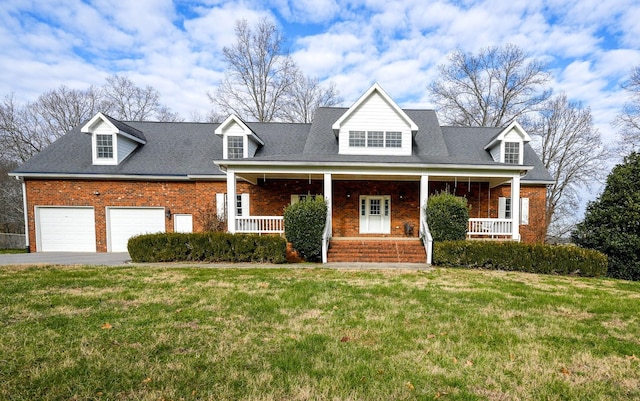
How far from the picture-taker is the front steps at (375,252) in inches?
444

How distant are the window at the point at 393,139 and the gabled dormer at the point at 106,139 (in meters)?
13.3

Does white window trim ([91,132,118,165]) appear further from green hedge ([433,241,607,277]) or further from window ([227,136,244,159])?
green hedge ([433,241,607,277])

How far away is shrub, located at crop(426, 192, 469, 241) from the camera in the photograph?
11.0 metres

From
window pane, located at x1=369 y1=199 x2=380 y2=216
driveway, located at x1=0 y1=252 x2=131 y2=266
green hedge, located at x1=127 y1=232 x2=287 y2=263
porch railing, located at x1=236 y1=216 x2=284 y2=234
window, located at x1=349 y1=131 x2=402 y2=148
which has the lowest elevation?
driveway, located at x1=0 y1=252 x2=131 y2=266

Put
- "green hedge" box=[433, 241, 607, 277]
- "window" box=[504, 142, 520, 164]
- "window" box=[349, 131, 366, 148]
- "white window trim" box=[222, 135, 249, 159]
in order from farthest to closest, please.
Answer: "window" box=[504, 142, 520, 164] < "white window trim" box=[222, 135, 249, 159] < "window" box=[349, 131, 366, 148] < "green hedge" box=[433, 241, 607, 277]

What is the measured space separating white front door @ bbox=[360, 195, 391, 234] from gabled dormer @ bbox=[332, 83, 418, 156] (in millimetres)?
2423

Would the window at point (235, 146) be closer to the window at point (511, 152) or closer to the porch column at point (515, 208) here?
the porch column at point (515, 208)

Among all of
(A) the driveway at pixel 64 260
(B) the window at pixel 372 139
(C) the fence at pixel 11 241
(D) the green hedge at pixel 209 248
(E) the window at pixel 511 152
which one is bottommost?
(C) the fence at pixel 11 241

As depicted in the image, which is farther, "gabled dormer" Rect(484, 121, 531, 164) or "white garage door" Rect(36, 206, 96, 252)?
"gabled dormer" Rect(484, 121, 531, 164)

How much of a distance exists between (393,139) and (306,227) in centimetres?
666

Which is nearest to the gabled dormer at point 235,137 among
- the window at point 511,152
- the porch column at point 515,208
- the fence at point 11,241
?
the porch column at point 515,208

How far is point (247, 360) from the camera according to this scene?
336 centimetres

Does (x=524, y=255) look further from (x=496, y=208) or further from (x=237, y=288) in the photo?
(x=237, y=288)

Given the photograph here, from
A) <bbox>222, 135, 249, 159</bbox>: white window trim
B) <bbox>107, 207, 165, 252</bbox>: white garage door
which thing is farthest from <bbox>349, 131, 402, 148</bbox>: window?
<bbox>107, 207, 165, 252</bbox>: white garage door
